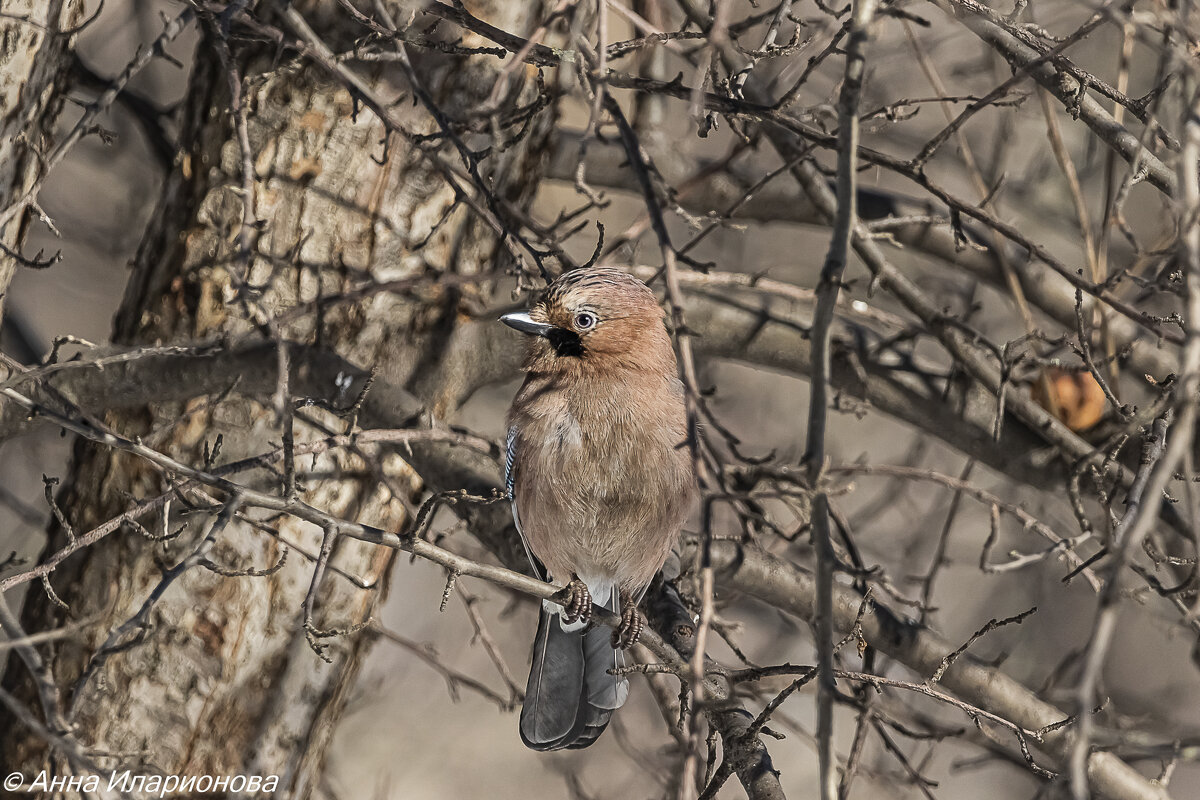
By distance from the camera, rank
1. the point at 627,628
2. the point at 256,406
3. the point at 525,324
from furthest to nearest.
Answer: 1. the point at 256,406
2. the point at 525,324
3. the point at 627,628

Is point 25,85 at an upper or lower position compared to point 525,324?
upper

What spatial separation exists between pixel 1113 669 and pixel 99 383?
29.8 ft

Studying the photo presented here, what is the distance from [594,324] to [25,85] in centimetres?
196

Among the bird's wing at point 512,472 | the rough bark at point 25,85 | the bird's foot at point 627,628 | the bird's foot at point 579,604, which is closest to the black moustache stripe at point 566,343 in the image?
the bird's wing at point 512,472

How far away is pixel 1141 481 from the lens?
2682 mm

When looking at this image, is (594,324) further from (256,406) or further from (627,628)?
(256,406)

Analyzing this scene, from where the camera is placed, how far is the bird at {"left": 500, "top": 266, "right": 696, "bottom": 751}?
3.60 meters

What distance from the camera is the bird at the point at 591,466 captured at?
11.8 ft

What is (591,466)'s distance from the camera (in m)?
3.61

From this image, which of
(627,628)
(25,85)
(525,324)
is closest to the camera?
(25,85)

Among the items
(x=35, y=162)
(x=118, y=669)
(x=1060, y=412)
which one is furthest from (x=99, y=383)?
(x=1060, y=412)

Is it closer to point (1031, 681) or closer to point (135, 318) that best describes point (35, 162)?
point (135, 318)

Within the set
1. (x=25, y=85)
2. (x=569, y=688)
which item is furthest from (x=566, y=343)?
(x=25, y=85)

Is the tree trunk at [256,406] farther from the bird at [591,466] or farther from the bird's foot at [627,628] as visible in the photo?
the bird's foot at [627,628]
